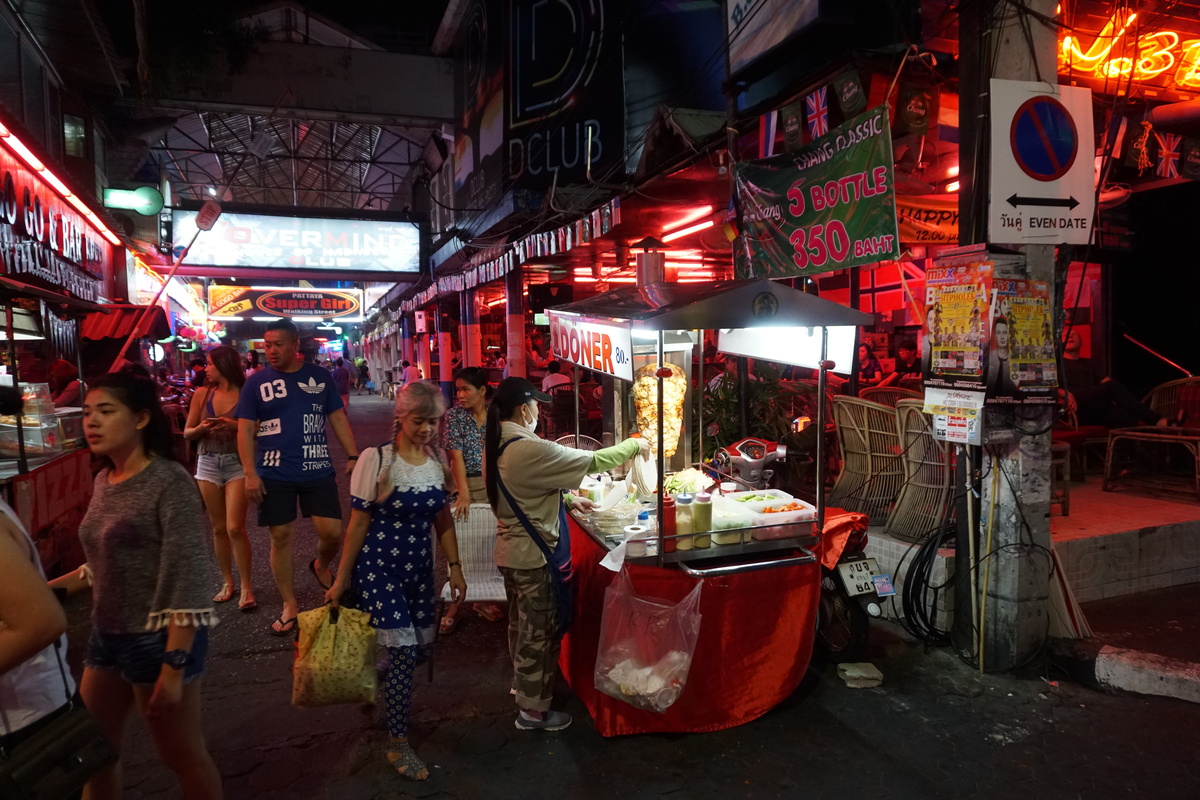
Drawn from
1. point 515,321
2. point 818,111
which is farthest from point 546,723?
point 515,321

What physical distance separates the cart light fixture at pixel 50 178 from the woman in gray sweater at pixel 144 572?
6000 millimetres

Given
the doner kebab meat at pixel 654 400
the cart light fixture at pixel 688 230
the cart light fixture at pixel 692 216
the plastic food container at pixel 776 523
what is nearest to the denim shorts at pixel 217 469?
the doner kebab meat at pixel 654 400

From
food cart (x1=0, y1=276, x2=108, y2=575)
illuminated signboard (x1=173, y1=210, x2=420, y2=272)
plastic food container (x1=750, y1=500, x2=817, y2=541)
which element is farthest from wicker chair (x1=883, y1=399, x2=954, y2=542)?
illuminated signboard (x1=173, y1=210, x2=420, y2=272)

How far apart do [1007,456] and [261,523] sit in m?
4.85

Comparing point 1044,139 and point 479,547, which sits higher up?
point 1044,139

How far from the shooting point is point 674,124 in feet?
23.2

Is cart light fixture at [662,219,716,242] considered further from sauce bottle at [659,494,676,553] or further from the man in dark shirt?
sauce bottle at [659,494,676,553]

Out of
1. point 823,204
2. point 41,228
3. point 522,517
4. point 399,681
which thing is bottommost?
point 399,681

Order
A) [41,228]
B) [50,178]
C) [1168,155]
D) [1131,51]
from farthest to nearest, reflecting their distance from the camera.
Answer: [50,178] → [41,228] → [1168,155] → [1131,51]

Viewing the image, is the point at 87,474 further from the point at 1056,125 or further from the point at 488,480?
the point at 1056,125

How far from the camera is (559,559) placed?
3643 mm

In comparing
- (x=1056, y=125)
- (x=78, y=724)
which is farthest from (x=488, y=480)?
(x=1056, y=125)

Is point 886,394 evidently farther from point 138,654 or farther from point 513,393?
point 138,654

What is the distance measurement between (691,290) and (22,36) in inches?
396
